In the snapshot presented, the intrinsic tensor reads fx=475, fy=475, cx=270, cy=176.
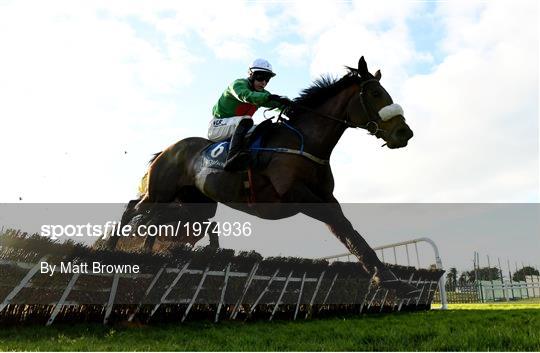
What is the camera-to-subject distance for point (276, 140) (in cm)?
590

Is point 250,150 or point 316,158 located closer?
point 316,158

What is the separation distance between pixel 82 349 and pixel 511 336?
4.71 m

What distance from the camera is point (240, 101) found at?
6590 millimetres

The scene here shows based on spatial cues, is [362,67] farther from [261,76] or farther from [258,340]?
[258,340]

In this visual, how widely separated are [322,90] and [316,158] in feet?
3.88

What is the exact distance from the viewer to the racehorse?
511cm

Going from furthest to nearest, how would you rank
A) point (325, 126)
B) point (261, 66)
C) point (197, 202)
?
point (197, 202) < point (261, 66) < point (325, 126)

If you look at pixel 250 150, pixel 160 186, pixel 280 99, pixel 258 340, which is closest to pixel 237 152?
pixel 250 150

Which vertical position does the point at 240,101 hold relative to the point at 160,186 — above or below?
above

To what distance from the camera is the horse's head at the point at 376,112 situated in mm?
5312

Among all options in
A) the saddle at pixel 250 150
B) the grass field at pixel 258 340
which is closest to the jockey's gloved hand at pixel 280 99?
the saddle at pixel 250 150

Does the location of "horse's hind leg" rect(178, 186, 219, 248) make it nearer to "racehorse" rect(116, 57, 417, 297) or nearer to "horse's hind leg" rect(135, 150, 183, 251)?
"horse's hind leg" rect(135, 150, 183, 251)

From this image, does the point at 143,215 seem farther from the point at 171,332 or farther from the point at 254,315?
the point at 254,315

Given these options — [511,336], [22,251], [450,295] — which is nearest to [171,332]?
[22,251]
